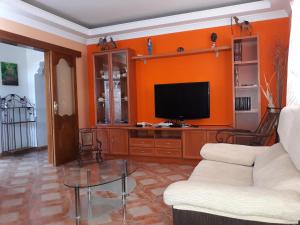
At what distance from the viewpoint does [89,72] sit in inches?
207

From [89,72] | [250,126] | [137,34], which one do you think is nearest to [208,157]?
[250,126]

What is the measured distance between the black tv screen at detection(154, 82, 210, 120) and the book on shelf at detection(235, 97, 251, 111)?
460 millimetres

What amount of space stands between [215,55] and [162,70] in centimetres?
97

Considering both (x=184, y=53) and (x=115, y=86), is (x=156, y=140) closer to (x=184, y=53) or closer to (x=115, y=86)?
(x=115, y=86)

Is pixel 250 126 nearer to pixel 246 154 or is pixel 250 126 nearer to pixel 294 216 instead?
pixel 246 154

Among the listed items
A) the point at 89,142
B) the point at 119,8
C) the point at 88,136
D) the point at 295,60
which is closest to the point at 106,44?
the point at 119,8

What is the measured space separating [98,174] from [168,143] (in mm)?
1805

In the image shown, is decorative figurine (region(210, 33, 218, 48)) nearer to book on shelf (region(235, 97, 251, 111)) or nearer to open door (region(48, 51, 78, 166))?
book on shelf (region(235, 97, 251, 111))

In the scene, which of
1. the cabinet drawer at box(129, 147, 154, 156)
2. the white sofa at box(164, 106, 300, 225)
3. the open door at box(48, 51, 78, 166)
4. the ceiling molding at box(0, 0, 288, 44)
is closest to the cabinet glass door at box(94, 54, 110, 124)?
the open door at box(48, 51, 78, 166)

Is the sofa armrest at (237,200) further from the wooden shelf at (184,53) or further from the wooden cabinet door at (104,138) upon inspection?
the wooden cabinet door at (104,138)

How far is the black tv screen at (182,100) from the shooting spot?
4.23 m

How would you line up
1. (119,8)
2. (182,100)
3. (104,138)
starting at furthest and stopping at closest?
(104,138), (182,100), (119,8)

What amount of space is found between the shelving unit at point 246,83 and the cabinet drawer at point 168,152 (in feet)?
3.32

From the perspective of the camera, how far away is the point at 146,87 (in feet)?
15.7
